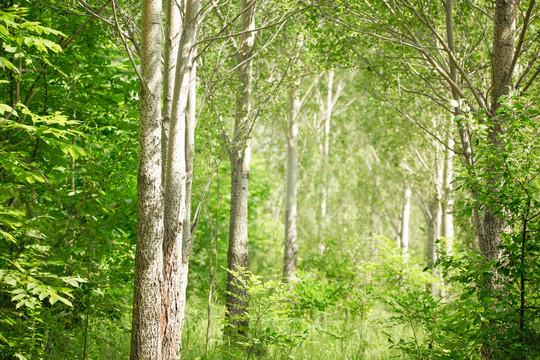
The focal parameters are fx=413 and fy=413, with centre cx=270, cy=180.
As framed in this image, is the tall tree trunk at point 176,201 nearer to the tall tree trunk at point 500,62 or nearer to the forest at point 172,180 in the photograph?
the forest at point 172,180

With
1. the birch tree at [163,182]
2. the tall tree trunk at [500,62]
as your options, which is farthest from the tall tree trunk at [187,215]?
the tall tree trunk at [500,62]

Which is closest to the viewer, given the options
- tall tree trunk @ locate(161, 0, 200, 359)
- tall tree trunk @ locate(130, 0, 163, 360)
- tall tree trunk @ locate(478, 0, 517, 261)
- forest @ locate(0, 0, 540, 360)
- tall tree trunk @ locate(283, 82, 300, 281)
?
forest @ locate(0, 0, 540, 360)

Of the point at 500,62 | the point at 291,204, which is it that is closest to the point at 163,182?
the point at 500,62

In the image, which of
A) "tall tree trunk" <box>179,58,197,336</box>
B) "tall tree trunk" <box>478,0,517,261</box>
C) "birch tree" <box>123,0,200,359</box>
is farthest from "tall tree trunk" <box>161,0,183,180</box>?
"tall tree trunk" <box>478,0,517,261</box>

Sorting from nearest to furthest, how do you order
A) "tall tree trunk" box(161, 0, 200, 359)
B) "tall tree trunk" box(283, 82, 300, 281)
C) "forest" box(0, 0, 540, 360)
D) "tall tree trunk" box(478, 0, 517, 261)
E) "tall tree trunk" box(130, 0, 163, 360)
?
"forest" box(0, 0, 540, 360), "tall tree trunk" box(130, 0, 163, 360), "tall tree trunk" box(161, 0, 200, 359), "tall tree trunk" box(478, 0, 517, 261), "tall tree trunk" box(283, 82, 300, 281)

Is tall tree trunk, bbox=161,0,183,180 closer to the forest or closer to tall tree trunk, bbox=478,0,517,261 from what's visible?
the forest

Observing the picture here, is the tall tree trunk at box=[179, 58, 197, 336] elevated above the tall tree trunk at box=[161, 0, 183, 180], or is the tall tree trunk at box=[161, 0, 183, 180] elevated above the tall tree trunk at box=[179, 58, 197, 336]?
the tall tree trunk at box=[161, 0, 183, 180]

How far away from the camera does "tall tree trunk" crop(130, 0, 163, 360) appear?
3.41m

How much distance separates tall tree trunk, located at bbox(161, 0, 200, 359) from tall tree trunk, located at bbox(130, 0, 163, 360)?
0.38 m

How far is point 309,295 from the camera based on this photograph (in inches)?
317

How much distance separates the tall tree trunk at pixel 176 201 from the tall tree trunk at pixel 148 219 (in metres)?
0.38

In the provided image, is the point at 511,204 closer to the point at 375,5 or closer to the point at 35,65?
the point at 375,5

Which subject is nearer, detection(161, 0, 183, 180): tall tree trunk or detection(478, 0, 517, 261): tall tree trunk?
detection(161, 0, 183, 180): tall tree trunk

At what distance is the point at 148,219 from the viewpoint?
11.3ft
